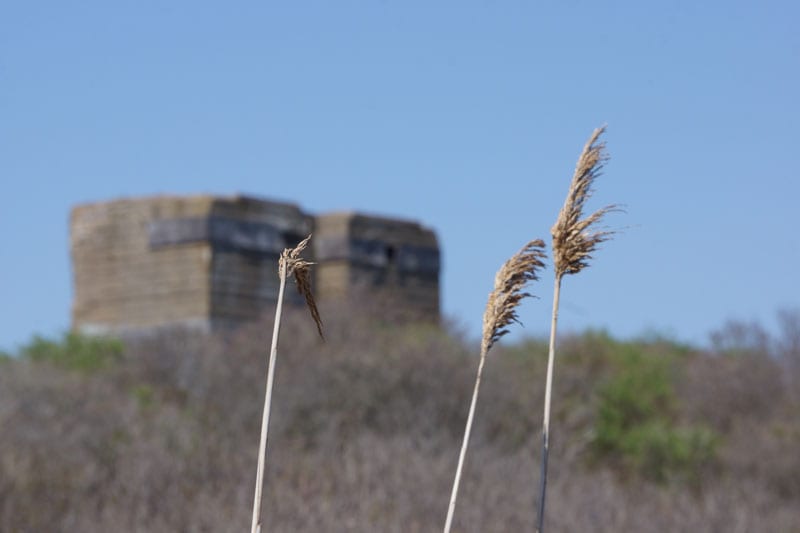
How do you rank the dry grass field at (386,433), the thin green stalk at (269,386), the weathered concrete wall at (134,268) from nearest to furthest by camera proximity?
the thin green stalk at (269,386) < the dry grass field at (386,433) < the weathered concrete wall at (134,268)

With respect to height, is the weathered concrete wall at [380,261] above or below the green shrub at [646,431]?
above

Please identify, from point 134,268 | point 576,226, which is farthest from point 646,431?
point 576,226

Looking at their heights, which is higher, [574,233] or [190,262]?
[190,262]

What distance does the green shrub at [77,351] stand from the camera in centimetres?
2425

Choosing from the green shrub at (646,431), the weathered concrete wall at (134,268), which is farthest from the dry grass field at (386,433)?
the weathered concrete wall at (134,268)

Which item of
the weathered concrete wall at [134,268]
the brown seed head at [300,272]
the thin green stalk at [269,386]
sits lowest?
the thin green stalk at [269,386]

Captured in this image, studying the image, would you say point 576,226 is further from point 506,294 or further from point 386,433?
point 386,433

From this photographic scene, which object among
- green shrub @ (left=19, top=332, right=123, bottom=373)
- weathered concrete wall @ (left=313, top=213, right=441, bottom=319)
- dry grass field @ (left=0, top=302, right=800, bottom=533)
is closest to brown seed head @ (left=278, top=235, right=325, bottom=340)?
dry grass field @ (left=0, top=302, right=800, bottom=533)

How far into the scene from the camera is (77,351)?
24.9m

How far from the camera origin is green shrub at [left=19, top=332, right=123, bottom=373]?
2425 cm

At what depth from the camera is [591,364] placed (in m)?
26.7

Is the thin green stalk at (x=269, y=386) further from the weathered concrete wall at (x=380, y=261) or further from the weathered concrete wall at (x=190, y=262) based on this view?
the weathered concrete wall at (x=380, y=261)

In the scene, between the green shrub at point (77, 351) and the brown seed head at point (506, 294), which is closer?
the brown seed head at point (506, 294)

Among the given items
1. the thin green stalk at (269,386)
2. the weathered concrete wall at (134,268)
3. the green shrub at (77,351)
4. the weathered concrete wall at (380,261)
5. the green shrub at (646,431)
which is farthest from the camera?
the weathered concrete wall at (380,261)
